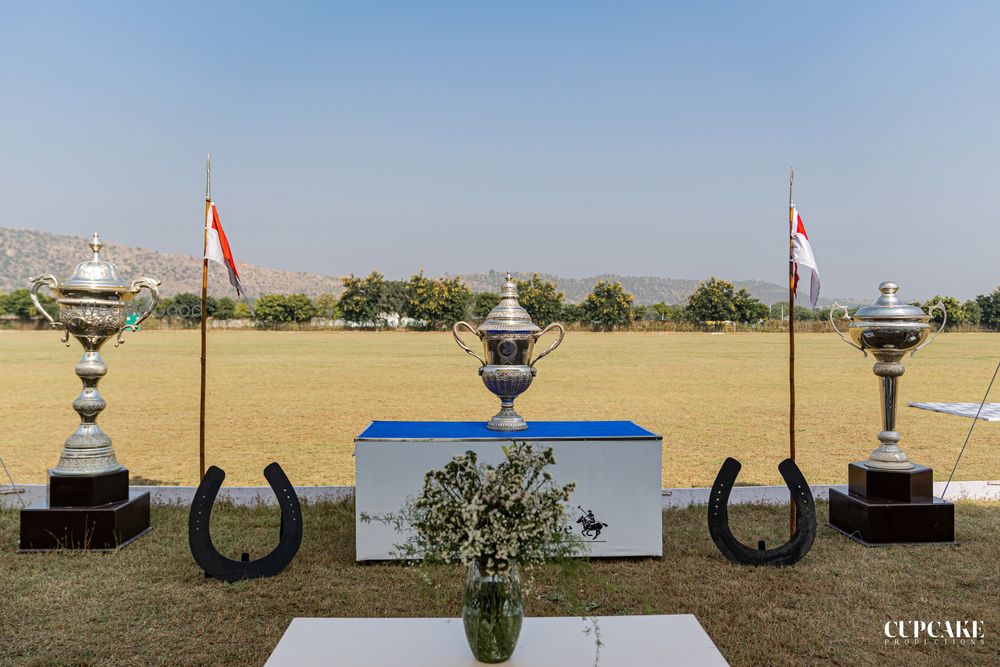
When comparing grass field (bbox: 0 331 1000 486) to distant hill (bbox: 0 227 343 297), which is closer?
grass field (bbox: 0 331 1000 486)

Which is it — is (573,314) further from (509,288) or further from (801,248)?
(509,288)

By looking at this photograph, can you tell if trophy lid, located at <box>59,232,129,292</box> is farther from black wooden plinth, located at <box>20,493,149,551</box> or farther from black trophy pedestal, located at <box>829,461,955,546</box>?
black trophy pedestal, located at <box>829,461,955,546</box>

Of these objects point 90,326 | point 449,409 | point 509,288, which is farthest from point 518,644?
point 449,409

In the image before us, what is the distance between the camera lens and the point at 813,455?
945 centimetres

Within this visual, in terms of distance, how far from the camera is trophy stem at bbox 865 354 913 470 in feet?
18.8

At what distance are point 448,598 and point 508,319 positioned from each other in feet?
6.66

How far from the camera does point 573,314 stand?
82.2 meters

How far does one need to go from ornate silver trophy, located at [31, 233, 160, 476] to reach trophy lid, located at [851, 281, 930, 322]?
576cm

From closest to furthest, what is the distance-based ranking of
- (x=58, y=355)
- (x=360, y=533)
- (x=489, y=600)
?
(x=489, y=600) → (x=360, y=533) → (x=58, y=355)

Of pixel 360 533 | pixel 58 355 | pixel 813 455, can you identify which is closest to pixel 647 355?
pixel 813 455

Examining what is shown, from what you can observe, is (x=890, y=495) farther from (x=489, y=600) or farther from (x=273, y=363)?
(x=273, y=363)

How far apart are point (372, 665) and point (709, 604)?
269cm

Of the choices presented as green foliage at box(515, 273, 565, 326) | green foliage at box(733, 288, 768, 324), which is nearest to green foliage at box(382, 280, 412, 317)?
green foliage at box(515, 273, 565, 326)

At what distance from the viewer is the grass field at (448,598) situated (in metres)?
3.89
